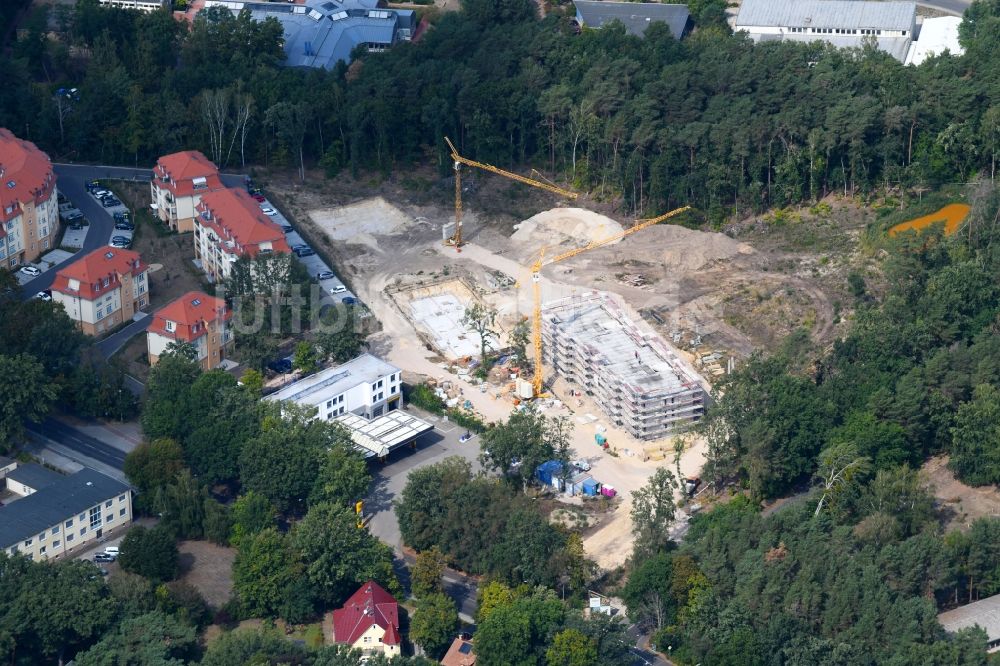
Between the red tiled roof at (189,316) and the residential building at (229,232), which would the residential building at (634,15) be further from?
the red tiled roof at (189,316)

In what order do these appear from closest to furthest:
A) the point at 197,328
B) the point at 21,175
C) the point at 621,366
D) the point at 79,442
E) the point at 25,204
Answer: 1. the point at 79,442
2. the point at 621,366
3. the point at 197,328
4. the point at 25,204
5. the point at 21,175

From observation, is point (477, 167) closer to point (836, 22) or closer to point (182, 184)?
point (182, 184)

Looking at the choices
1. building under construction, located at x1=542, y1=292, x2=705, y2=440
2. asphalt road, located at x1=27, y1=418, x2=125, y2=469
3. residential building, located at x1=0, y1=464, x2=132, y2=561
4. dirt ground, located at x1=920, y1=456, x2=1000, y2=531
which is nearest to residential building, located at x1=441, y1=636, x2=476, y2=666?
residential building, located at x1=0, y1=464, x2=132, y2=561

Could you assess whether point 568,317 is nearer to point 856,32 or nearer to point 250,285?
point 250,285

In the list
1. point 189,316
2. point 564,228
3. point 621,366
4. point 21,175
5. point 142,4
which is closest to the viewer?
point 621,366

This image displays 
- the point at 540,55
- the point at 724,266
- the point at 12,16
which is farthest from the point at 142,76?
the point at 724,266

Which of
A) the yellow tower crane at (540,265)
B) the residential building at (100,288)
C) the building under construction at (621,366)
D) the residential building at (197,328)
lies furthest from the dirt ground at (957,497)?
the residential building at (100,288)

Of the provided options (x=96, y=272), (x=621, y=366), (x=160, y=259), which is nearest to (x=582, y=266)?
(x=621, y=366)
